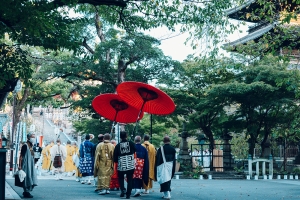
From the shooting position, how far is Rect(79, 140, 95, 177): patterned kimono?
614 inches

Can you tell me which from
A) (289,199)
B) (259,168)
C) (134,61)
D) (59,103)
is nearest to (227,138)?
(259,168)

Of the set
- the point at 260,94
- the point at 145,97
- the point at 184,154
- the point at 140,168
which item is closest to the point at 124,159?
the point at 140,168

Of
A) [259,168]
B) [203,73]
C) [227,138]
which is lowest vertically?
[259,168]

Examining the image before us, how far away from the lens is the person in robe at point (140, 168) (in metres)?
12.3

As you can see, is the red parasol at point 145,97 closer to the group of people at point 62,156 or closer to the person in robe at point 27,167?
the person in robe at point 27,167

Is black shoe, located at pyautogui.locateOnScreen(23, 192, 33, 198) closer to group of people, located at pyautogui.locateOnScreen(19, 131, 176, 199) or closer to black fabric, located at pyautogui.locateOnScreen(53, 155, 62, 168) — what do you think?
group of people, located at pyautogui.locateOnScreen(19, 131, 176, 199)

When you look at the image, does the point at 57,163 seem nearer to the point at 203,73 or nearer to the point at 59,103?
the point at 203,73

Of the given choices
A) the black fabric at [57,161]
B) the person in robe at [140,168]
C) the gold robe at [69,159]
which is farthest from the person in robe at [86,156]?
the gold robe at [69,159]

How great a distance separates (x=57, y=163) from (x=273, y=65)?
12.4 metres

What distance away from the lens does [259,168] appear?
2577 cm

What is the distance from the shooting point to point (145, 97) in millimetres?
12281

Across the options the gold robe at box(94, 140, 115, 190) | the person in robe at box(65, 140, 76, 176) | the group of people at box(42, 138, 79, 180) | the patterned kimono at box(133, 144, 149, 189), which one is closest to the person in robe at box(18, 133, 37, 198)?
the gold robe at box(94, 140, 115, 190)

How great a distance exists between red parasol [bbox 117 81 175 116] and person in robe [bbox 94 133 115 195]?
1355 millimetres

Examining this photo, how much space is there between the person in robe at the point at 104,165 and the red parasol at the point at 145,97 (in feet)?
4.45
